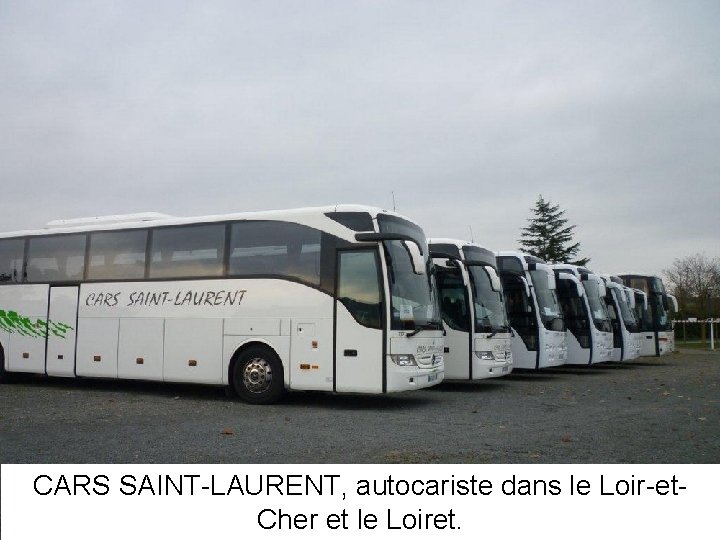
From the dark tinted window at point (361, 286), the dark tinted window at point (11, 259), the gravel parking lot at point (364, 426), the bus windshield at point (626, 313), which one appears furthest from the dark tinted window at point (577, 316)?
the dark tinted window at point (11, 259)

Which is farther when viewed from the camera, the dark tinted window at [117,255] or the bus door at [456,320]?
the bus door at [456,320]

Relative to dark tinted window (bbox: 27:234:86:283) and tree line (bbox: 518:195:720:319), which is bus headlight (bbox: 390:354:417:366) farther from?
tree line (bbox: 518:195:720:319)

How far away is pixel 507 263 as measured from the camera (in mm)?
19141

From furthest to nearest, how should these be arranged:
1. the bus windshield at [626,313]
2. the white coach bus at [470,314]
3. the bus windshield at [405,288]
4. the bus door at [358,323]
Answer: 1. the bus windshield at [626,313]
2. the white coach bus at [470,314]
3. the bus windshield at [405,288]
4. the bus door at [358,323]

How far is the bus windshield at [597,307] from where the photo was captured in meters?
21.9

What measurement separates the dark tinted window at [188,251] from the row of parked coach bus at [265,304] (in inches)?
1.1

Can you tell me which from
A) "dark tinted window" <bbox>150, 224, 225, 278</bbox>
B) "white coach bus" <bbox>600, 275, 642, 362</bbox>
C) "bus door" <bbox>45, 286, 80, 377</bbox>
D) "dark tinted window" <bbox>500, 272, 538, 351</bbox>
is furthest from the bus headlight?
"white coach bus" <bbox>600, 275, 642, 362</bbox>

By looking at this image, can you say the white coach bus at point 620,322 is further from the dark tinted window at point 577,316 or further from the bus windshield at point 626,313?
the dark tinted window at point 577,316

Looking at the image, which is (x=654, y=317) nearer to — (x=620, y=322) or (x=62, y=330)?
(x=620, y=322)

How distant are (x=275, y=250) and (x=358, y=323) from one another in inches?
83.2

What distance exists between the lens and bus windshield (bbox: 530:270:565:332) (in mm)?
18625

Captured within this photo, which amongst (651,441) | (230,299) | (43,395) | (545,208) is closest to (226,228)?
(230,299)

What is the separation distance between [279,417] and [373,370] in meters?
1.67
